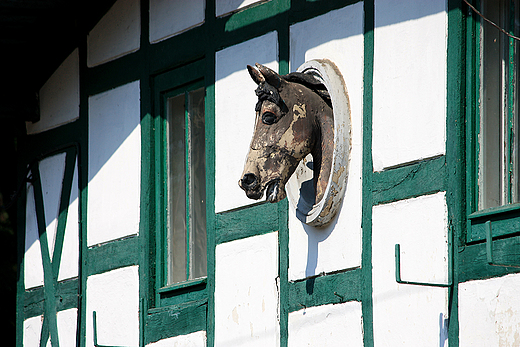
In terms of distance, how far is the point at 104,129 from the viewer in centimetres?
877

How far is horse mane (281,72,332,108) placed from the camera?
22.0 ft

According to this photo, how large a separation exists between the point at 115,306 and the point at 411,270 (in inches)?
125

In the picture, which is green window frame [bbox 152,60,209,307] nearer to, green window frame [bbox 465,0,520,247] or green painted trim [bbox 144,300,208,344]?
green painted trim [bbox 144,300,208,344]

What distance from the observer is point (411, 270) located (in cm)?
593

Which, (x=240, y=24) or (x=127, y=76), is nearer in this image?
(x=240, y=24)

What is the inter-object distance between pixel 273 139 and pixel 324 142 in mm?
416

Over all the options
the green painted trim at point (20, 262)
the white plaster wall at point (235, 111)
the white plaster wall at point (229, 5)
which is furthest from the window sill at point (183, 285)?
the green painted trim at point (20, 262)

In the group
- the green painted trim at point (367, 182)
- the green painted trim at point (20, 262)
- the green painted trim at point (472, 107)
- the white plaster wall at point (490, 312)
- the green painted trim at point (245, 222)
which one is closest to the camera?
the white plaster wall at point (490, 312)

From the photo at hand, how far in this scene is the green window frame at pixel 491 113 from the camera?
18.7 feet

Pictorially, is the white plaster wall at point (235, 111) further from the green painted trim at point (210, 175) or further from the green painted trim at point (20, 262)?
the green painted trim at point (20, 262)

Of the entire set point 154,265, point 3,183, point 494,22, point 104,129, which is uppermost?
point 3,183

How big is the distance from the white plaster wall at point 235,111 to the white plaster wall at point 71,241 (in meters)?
1.90

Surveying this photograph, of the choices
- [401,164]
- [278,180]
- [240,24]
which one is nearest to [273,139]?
[278,180]

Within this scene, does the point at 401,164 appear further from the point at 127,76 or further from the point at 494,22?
the point at 127,76
